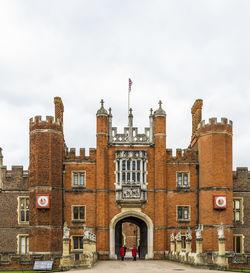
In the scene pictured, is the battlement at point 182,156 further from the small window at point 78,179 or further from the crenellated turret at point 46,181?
the crenellated turret at point 46,181

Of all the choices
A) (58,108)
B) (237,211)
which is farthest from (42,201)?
(237,211)

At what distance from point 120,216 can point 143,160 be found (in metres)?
4.99

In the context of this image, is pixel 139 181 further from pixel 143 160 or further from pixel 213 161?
pixel 213 161

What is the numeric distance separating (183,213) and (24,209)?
43.7 feet

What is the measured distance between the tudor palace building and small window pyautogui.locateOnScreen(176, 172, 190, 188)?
0.28 feet

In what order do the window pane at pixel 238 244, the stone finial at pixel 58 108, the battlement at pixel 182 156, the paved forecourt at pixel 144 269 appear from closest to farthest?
the paved forecourt at pixel 144 269 → the window pane at pixel 238 244 → the battlement at pixel 182 156 → the stone finial at pixel 58 108

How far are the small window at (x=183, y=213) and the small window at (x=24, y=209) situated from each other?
41.4ft

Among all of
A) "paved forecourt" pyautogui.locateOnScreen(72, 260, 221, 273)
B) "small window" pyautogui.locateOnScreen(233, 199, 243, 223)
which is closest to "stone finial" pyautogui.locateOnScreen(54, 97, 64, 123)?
"paved forecourt" pyautogui.locateOnScreen(72, 260, 221, 273)

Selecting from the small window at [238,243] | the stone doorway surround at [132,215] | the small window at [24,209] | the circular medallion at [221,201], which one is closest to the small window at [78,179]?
the stone doorway surround at [132,215]

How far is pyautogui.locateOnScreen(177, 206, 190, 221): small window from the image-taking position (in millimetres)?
39125

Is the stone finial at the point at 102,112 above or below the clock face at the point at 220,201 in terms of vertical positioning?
above

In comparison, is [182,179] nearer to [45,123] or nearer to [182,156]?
[182,156]

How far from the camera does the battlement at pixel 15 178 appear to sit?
39500 mm

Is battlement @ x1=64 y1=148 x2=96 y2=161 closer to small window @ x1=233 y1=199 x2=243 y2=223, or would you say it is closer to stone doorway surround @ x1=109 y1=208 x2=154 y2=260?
stone doorway surround @ x1=109 y1=208 x2=154 y2=260
